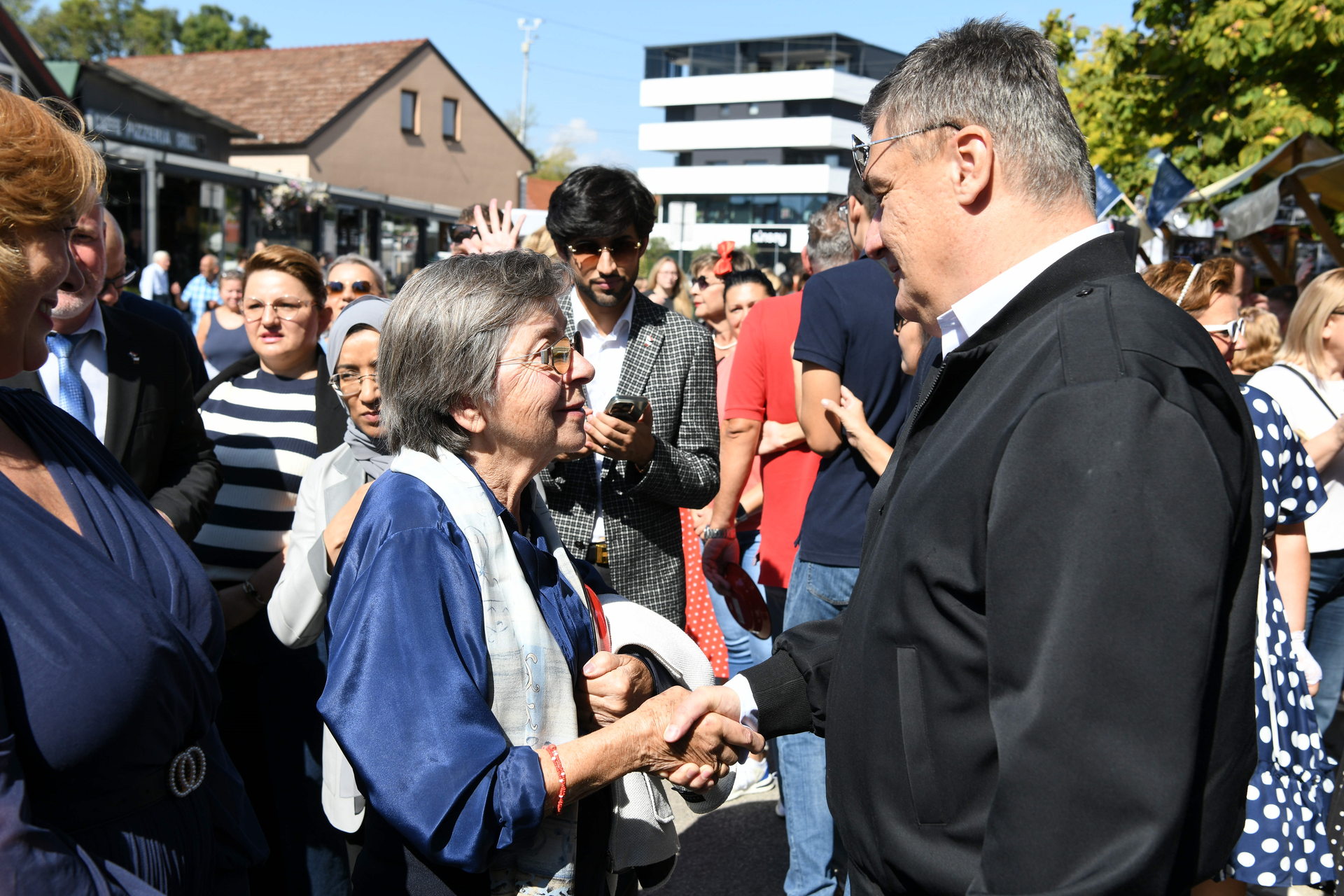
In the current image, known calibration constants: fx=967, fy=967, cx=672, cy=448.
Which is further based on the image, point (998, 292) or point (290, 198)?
point (290, 198)

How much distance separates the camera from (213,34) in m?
79.7

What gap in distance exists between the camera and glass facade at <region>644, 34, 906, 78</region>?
75.6 meters

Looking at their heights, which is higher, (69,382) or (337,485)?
(69,382)

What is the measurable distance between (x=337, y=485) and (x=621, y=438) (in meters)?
0.91

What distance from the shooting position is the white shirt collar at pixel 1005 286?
1534 millimetres

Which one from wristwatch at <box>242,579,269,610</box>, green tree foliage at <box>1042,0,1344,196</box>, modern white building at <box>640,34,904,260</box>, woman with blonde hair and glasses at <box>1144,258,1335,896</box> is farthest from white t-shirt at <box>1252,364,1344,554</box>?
modern white building at <box>640,34,904,260</box>

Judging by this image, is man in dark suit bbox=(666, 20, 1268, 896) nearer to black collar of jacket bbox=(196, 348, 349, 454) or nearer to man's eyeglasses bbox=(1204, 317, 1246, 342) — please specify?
black collar of jacket bbox=(196, 348, 349, 454)

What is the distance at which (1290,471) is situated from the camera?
3520 mm

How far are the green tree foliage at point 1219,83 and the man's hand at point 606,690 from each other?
11.2 meters

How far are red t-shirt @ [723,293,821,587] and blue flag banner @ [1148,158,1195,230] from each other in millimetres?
7663

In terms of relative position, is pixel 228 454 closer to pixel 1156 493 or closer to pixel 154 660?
pixel 154 660

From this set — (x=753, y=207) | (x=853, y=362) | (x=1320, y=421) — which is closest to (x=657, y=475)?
(x=853, y=362)

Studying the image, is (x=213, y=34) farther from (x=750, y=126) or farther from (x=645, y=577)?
(x=645, y=577)

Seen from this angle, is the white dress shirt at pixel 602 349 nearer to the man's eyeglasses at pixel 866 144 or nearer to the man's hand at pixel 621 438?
the man's hand at pixel 621 438
